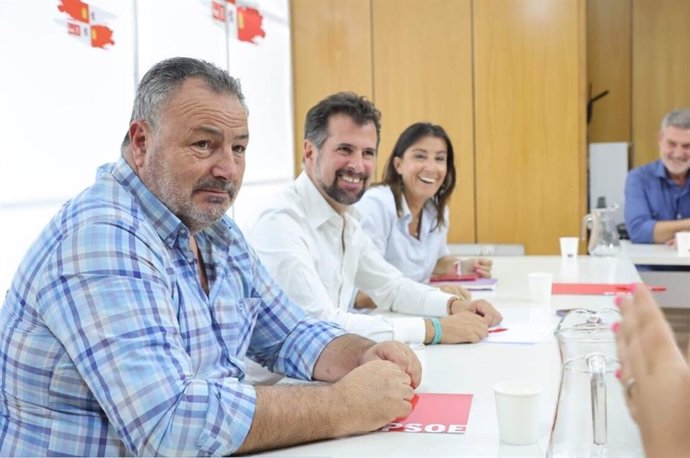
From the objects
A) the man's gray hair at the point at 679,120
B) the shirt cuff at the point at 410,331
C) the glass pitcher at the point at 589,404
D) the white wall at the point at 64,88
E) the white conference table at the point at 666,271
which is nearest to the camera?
the glass pitcher at the point at 589,404

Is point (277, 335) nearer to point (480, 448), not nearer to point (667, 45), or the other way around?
point (480, 448)

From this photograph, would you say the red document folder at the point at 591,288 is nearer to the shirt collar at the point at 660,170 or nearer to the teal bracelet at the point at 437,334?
the teal bracelet at the point at 437,334

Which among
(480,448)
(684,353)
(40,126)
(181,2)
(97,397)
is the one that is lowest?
(480,448)

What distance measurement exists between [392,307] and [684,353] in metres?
1.72

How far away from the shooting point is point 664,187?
13.8 ft

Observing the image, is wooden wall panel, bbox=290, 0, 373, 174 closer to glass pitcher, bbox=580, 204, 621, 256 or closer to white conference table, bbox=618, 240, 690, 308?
glass pitcher, bbox=580, 204, 621, 256

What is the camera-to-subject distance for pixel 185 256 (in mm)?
1442

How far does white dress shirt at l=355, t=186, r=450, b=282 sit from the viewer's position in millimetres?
3092

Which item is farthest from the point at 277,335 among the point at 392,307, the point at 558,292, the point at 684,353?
the point at 558,292

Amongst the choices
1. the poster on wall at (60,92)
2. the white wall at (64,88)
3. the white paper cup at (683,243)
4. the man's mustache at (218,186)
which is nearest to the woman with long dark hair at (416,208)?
the white wall at (64,88)

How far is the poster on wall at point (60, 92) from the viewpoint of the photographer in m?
2.70

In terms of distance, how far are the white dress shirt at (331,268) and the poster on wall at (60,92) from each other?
1.09m

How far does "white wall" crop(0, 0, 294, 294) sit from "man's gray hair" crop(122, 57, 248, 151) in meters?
1.04

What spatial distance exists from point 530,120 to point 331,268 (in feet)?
9.59
